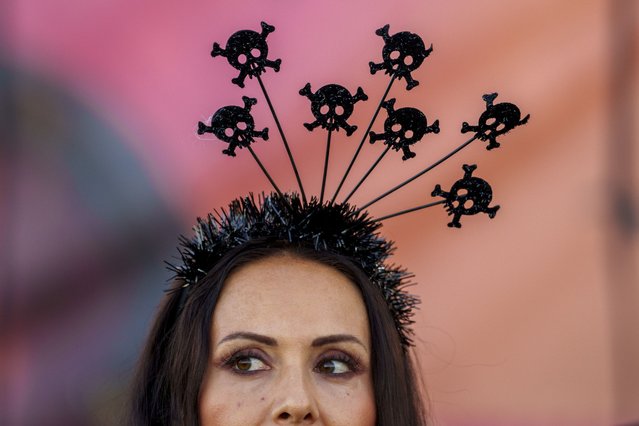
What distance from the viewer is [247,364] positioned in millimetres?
2785

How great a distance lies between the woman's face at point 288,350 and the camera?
2705 mm

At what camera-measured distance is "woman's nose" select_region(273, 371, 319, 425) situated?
104 inches

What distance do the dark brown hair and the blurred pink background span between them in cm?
62

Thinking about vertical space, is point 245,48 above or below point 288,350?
above

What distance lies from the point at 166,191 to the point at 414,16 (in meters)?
1.12

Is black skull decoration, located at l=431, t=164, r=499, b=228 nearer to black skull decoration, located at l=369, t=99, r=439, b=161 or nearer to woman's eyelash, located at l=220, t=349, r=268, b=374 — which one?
black skull decoration, located at l=369, t=99, r=439, b=161

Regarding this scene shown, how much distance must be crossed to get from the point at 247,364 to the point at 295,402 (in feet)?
0.67

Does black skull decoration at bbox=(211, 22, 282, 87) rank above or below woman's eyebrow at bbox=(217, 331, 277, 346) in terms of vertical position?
above

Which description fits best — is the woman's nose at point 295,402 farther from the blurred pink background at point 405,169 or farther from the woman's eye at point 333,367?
the blurred pink background at point 405,169

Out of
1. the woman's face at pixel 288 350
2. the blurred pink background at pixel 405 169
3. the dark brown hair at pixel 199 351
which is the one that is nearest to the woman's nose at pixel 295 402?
the woman's face at pixel 288 350

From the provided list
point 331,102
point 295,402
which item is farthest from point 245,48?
point 295,402

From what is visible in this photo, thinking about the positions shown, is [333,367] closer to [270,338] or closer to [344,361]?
[344,361]

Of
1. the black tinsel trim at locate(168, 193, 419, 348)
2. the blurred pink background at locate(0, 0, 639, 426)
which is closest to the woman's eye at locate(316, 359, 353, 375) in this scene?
the black tinsel trim at locate(168, 193, 419, 348)

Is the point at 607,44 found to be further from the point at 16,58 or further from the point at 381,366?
the point at 16,58
